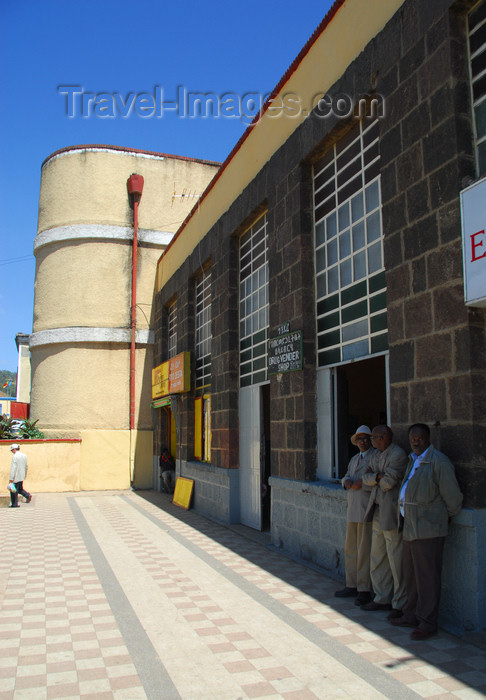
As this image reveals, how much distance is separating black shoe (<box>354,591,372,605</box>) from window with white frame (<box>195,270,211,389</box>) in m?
7.92

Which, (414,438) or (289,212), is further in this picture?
(289,212)

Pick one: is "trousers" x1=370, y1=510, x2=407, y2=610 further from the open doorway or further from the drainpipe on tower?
the drainpipe on tower

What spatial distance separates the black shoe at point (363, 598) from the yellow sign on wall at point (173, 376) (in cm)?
871

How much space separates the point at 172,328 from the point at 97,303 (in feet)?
8.93

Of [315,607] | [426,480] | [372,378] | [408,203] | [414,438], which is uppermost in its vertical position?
[408,203]

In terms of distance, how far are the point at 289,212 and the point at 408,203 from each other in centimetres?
311

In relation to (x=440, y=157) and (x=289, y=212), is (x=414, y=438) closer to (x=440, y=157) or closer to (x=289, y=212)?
(x=440, y=157)

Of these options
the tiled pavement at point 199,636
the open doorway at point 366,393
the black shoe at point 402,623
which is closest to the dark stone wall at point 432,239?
the black shoe at point 402,623

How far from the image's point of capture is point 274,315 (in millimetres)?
9141

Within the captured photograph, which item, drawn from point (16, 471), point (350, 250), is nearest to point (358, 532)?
point (350, 250)

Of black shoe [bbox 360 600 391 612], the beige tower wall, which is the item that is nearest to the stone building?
black shoe [bbox 360 600 391 612]

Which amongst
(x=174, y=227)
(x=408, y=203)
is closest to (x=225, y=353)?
(x=408, y=203)

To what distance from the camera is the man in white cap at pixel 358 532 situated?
5.88 metres

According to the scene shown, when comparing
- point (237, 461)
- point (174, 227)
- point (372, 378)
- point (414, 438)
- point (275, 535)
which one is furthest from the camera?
point (174, 227)
